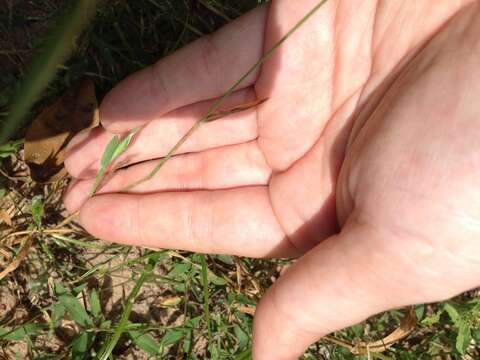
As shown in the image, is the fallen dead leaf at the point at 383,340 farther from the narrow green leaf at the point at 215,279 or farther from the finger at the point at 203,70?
the finger at the point at 203,70

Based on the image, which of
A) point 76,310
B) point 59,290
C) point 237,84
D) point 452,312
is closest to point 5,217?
point 59,290

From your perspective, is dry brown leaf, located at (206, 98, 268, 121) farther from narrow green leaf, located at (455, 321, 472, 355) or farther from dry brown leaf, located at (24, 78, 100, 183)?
narrow green leaf, located at (455, 321, 472, 355)

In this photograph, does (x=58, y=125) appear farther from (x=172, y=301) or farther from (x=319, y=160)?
(x=319, y=160)

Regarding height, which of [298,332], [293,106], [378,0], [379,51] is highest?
[378,0]

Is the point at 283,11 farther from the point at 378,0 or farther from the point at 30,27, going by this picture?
the point at 30,27

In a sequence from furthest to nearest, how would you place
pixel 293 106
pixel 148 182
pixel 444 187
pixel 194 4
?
pixel 194 4 → pixel 148 182 → pixel 293 106 → pixel 444 187

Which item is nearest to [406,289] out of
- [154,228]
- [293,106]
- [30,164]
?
[293,106]
